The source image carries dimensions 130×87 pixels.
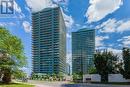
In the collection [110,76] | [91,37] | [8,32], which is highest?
[91,37]

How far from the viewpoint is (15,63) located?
54.4 m

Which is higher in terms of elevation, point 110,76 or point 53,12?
point 53,12

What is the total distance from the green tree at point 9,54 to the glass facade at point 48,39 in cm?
10982

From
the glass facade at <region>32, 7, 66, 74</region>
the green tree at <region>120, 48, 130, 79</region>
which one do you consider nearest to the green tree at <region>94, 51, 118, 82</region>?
the green tree at <region>120, 48, 130, 79</region>

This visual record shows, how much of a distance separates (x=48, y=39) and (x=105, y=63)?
87.1m

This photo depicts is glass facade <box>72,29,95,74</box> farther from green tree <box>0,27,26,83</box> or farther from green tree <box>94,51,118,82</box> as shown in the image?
green tree <box>0,27,26,83</box>

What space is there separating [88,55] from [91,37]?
14360 mm

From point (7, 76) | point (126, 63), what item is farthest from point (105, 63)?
point (7, 76)

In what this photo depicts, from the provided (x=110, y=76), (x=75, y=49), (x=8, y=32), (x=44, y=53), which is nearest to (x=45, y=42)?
(x=44, y=53)

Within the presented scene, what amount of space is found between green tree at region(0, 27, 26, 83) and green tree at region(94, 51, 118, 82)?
3608 centimetres

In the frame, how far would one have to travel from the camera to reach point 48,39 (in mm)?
172750

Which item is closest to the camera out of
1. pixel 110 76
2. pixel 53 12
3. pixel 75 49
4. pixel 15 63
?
pixel 15 63

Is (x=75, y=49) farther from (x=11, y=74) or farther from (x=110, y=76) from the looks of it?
(x=11, y=74)

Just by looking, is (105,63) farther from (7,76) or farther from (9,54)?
(9,54)
